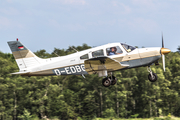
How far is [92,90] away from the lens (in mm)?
41500

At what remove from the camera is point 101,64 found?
511 inches

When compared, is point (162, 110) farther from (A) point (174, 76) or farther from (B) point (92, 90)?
(B) point (92, 90)

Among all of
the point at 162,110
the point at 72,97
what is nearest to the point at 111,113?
the point at 72,97

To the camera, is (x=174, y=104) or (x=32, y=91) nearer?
(x=32, y=91)

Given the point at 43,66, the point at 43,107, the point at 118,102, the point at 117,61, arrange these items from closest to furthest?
1. the point at 117,61
2. the point at 43,66
3. the point at 43,107
4. the point at 118,102

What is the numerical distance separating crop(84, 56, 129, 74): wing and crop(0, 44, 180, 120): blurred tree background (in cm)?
2585

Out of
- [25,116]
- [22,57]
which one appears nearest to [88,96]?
[25,116]

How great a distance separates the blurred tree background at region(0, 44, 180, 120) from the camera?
3947cm

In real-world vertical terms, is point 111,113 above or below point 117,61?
below

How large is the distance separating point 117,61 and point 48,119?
3081cm

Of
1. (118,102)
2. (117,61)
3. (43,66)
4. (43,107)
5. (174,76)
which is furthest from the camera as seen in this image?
(174,76)

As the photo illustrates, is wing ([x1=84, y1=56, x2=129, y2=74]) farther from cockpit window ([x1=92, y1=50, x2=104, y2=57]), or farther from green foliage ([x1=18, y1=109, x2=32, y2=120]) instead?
green foliage ([x1=18, y1=109, x2=32, y2=120])

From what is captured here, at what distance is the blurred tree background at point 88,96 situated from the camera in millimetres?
39469

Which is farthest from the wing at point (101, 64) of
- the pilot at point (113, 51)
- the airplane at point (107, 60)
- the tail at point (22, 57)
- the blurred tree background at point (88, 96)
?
the blurred tree background at point (88, 96)
